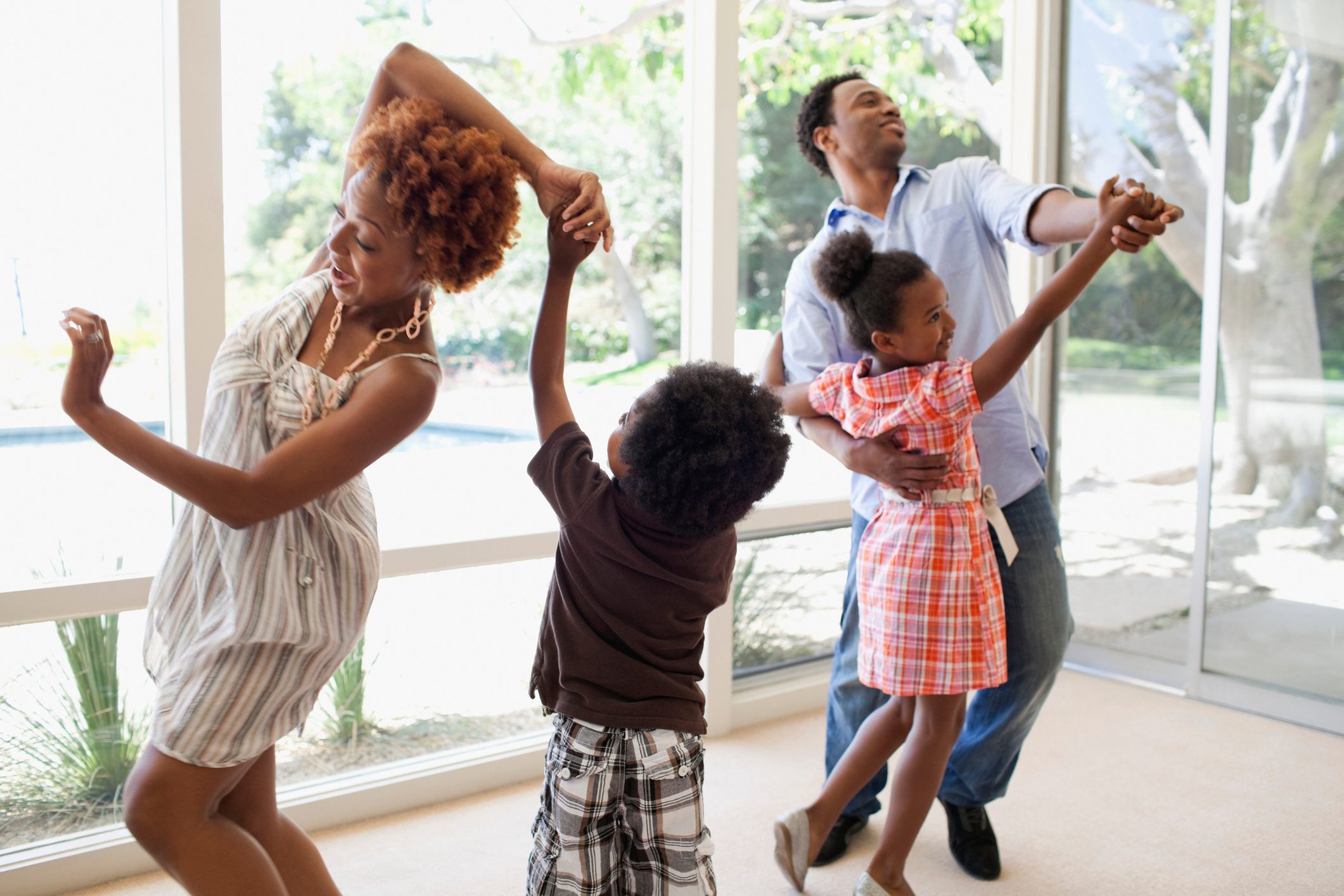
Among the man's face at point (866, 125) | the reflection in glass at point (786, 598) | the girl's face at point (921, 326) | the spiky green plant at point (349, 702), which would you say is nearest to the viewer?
the girl's face at point (921, 326)

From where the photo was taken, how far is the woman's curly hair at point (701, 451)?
1374 millimetres

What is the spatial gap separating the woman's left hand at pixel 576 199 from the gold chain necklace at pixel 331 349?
0.74 feet

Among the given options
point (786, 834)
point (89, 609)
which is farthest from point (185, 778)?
point (786, 834)

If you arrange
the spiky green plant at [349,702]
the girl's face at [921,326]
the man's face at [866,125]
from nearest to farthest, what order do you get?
1. the girl's face at [921,326]
2. the man's face at [866,125]
3. the spiky green plant at [349,702]

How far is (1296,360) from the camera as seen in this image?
3.30 m

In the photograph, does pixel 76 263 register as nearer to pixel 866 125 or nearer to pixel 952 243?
pixel 866 125

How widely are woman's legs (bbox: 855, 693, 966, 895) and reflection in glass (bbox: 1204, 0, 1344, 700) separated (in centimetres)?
188

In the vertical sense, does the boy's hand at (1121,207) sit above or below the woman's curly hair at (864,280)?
above

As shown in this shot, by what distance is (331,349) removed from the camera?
4.72 feet

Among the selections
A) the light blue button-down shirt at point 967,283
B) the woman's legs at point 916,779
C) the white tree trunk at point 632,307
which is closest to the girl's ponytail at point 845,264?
the light blue button-down shirt at point 967,283

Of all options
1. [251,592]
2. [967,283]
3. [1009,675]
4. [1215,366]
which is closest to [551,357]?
[251,592]

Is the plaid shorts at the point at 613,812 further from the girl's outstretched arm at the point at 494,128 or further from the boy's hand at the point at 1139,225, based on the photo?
the boy's hand at the point at 1139,225

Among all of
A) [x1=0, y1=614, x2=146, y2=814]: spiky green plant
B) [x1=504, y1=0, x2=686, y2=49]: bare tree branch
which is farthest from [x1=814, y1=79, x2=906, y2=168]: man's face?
[x1=0, y1=614, x2=146, y2=814]: spiky green plant

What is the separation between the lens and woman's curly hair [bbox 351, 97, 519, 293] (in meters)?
1.36
